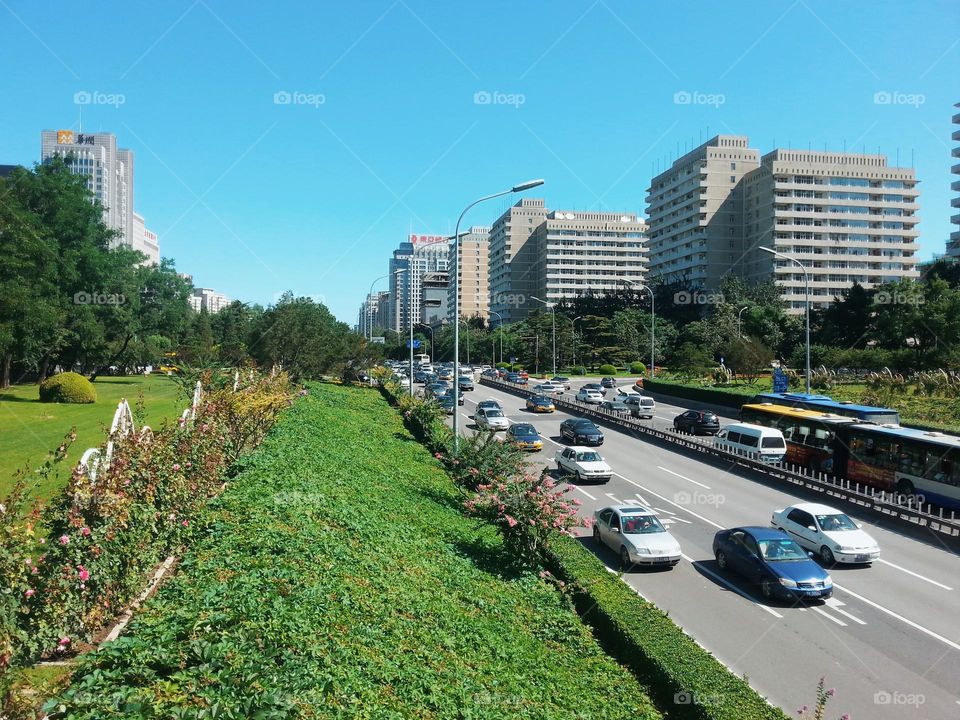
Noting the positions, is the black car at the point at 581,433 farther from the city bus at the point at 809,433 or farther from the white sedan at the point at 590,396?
the white sedan at the point at 590,396

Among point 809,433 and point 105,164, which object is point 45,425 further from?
point 105,164

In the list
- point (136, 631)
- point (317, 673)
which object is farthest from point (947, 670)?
point (136, 631)

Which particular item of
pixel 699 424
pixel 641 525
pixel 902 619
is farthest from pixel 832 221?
pixel 902 619

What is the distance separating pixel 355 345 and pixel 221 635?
46.7 m

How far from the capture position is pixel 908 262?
334 ft

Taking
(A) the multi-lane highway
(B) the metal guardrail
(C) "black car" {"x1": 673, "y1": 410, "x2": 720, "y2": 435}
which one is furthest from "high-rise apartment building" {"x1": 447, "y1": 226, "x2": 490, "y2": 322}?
(A) the multi-lane highway

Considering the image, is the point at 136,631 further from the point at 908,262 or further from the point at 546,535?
the point at 908,262

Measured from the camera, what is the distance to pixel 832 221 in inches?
3895

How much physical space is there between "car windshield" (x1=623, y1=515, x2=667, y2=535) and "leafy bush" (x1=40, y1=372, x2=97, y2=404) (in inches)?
1038

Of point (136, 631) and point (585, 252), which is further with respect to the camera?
point (585, 252)

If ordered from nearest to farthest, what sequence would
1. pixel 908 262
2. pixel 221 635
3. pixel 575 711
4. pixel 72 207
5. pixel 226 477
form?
pixel 221 635
pixel 575 711
pixel 226 477
pixel 72 207
pixel 908 262

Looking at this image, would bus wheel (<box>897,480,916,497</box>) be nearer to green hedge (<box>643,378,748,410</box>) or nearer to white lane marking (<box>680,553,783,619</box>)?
white lane marking (<box>680,553,783,619</box>)

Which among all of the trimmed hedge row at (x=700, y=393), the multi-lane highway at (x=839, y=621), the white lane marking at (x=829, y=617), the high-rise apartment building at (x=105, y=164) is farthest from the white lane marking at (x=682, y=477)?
the high-rise apartment building at (x=105, y=164)

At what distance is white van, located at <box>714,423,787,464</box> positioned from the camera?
88.2ft
